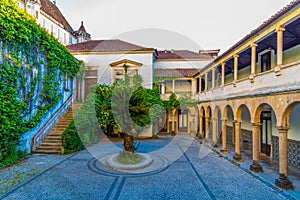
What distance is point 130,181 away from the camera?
780 cm

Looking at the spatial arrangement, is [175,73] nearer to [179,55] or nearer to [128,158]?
[179,55]

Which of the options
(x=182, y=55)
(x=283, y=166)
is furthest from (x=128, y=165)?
(x=182, y=55)

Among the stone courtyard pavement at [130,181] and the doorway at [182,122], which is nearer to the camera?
the stone courtyard pavement at [130,181]

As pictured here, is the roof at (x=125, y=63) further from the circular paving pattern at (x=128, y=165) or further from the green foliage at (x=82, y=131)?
the circular paving pattern at (x=128, y=165)

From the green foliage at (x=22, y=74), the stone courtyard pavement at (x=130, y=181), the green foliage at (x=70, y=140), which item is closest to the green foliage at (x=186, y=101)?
the stone courtyard pavement at (x=130, y=181)

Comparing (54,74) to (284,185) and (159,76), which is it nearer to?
(159,76)

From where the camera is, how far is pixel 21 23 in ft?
33.4

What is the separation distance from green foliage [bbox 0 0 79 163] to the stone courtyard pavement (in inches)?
79.7

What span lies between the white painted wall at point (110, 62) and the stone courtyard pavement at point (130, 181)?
35.2 feet

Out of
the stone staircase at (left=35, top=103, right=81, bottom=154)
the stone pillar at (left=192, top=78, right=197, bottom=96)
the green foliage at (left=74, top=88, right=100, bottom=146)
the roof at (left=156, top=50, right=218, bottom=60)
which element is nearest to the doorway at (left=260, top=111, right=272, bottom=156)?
the stone pillar at (left=192, top=78, right=197, bottom=96)

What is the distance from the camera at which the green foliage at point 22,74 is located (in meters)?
9.40

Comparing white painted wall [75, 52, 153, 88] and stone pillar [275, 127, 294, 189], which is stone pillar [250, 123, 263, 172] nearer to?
stone pillar [275, 127, 294, 189]

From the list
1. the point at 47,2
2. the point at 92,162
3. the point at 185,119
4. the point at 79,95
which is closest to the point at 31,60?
the point at 92,162

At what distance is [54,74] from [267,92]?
13349 millimetres
